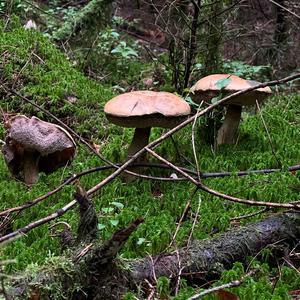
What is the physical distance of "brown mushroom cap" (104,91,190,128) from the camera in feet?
11.2

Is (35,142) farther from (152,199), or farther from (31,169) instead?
(152,199)

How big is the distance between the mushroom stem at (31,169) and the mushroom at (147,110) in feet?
2.38

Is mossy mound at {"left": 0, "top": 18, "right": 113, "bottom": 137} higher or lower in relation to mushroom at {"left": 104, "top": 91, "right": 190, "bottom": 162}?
lower

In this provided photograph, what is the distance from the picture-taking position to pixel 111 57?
898 cm

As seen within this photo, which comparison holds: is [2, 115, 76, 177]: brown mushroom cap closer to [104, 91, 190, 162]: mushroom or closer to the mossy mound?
[104, 91, 190, 162]: mushroom

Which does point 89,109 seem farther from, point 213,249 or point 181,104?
point 213,249

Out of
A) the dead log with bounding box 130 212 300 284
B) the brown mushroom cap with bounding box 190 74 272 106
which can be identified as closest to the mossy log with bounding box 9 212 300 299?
the dead log with bounding box 130 212 300 284

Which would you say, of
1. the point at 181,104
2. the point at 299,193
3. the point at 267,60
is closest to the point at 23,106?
the point at 181,104

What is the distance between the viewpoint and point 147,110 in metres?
3.39

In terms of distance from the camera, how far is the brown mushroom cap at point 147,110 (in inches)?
134

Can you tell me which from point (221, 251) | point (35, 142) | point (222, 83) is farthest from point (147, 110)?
point (221, 251)

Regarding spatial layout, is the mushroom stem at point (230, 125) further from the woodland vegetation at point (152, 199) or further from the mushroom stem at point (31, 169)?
the mushroom stem at point (31, 169)

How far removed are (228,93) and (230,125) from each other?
2.01 feet

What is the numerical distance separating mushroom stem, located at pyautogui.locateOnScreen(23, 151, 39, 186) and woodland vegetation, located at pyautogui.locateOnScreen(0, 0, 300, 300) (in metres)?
0.04
